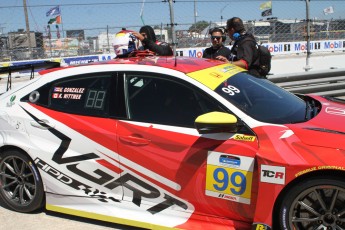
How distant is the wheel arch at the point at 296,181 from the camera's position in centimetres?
267

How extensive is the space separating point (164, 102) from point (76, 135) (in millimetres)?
845

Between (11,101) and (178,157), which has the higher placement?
(11,101)

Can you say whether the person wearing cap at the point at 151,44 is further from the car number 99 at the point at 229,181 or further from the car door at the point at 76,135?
the car number 99 at the point at 229,181

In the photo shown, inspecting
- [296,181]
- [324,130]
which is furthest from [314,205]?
[324,130]

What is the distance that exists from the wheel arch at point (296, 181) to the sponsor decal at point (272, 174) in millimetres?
80

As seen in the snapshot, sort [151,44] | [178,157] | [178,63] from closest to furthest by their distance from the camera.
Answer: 1. [178,157]
2. [178,63]
3. [151,44]

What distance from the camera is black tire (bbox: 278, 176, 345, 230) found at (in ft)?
8.83

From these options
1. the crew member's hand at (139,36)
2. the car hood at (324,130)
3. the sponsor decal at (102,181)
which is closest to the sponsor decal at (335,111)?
the car hood at (324,130)

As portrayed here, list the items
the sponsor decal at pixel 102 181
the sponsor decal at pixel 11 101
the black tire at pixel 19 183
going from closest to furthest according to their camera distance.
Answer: the sponsor decal at pixel 102 181
the black tire at pixel 19 183
the sponsor decal at pixel 11 101

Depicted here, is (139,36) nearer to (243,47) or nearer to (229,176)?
(243,47)

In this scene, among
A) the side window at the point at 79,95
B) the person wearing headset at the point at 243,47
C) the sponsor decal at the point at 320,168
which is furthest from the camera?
the person wearing headset at the point at 243,47

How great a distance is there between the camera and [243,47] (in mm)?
5270

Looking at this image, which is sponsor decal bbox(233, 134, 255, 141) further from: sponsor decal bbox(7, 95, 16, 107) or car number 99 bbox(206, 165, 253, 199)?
sponsor decal bbox(7, 95, 16, 107)

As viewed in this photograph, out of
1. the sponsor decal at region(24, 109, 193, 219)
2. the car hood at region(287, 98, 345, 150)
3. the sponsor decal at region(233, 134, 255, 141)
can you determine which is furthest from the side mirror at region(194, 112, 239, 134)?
the sponsor decal at region(24, 109, 193, 219)
